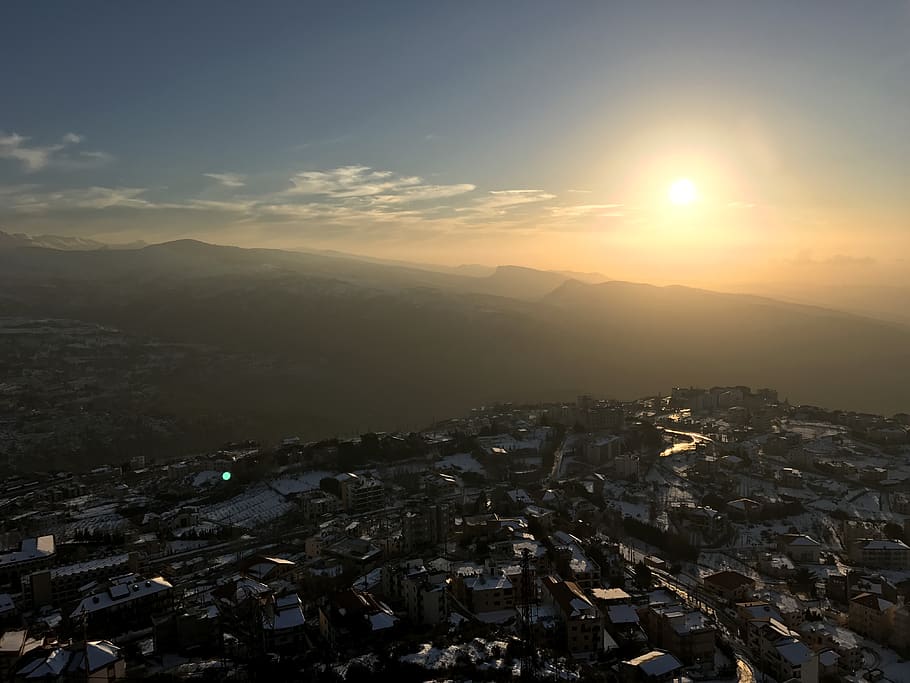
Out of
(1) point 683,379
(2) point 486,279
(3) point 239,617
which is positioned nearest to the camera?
(3) point 239,617

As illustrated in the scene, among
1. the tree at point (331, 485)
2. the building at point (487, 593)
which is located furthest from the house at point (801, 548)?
the tree at point (331, 485)

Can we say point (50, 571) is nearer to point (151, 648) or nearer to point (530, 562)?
point (151, 648)

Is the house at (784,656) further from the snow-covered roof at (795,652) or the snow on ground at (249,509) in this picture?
the snow on ground at (249,509)

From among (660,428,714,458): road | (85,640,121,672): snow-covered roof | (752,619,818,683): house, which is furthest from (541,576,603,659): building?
(660,428,714,458): road

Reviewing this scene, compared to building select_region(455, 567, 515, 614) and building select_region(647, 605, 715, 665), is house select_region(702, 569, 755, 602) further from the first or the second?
building select_region(455, 567, 515, 614)

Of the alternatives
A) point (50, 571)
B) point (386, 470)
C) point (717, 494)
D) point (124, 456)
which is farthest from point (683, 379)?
point (50, 571)

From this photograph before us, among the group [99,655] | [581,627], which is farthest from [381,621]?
[99,655]

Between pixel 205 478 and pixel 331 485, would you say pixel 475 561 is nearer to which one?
pixel 331 485
